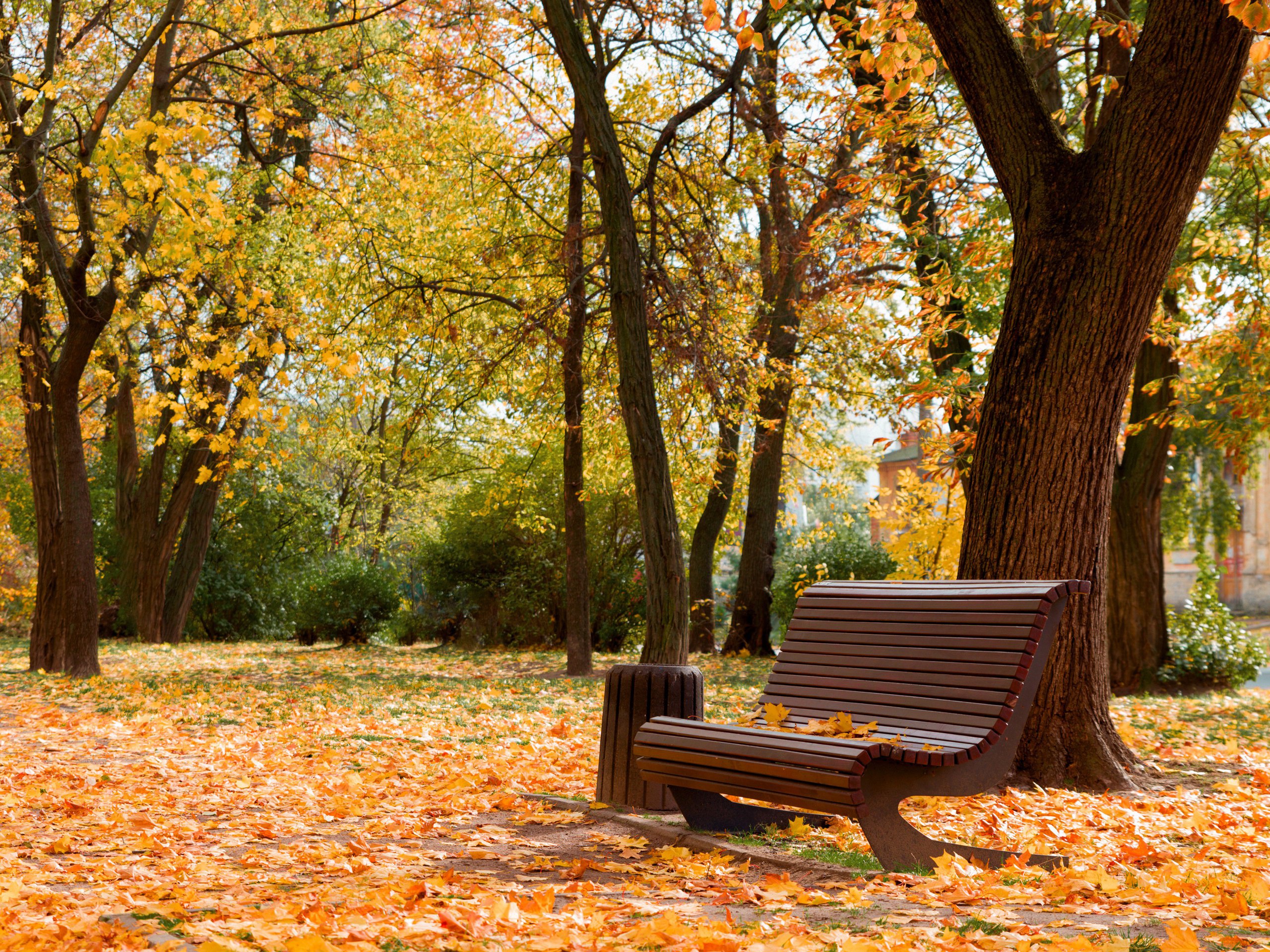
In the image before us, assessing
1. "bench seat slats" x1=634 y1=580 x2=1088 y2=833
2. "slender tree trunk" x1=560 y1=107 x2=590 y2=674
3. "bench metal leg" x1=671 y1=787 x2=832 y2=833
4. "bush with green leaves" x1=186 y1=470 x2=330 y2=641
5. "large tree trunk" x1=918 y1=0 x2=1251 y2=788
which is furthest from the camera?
"bush with green leaves" x1=186 y1=470 x2=330 y2=641

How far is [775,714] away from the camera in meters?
4.43

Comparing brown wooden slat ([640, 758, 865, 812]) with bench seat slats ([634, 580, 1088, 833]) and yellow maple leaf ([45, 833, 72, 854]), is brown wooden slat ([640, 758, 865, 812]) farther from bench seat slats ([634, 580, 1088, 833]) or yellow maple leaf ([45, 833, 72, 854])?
yellow maple leaf ([45, 833, 72, 854])

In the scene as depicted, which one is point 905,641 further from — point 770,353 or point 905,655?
point 770,353

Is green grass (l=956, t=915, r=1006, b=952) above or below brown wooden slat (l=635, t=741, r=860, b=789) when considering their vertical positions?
below

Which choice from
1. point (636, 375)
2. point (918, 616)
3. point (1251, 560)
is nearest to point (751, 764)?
point (918, 616)

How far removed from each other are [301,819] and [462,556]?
12.7 metres

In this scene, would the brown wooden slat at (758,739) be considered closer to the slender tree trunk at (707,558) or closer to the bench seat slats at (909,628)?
the bench seat slats at (909,628)

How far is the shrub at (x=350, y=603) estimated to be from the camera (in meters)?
18.0

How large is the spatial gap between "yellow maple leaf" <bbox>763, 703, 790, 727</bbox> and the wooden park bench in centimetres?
3

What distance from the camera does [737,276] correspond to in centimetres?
1107

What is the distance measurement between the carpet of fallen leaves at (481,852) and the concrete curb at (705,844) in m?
0.08

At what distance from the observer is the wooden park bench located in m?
3.56

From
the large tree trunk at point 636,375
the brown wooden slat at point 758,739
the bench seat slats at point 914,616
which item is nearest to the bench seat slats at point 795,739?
the brown wooden slat at point 758,739

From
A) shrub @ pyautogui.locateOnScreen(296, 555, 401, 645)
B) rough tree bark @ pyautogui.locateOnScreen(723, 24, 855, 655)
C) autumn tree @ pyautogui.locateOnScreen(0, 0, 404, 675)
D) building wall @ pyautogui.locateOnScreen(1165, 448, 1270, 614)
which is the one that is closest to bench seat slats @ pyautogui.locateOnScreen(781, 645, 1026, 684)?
autumn tree @ pyautogui.locateOnScreen(0, 0, 404, 675)
